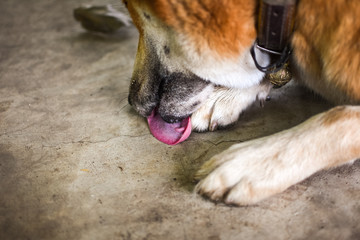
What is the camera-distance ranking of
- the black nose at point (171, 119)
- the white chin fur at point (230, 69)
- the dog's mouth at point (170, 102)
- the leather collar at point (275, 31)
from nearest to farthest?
the leather collar at point (275, 31)
the white chin fur at point (230, 69)
the dog's mouth at point (170, 102)
the black nose at point (171, 119)

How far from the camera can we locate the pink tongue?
165 cm

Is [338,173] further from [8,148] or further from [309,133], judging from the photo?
[8,148]

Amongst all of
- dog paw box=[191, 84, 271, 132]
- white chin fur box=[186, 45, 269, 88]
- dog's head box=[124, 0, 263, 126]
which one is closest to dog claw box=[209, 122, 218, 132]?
dog paw box=[191, 84, 271, 132]

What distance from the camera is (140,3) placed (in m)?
1.40

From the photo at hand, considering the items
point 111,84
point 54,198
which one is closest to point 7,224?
point 54,198

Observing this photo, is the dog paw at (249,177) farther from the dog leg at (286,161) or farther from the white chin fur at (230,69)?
the white chin fur at (230,69)

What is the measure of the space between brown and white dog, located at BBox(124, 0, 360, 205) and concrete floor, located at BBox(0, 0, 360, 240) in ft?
0.30

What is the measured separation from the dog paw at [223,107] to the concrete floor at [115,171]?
0.04m

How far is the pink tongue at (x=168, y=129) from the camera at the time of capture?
5.41ft

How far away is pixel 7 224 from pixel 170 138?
2.26 feet

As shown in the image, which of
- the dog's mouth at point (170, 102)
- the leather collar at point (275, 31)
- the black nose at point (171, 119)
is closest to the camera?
the leather collar at point (275, 31)

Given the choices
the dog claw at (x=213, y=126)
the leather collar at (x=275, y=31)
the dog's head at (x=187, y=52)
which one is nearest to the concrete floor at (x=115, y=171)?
the dog claw at (x=213, y=126)

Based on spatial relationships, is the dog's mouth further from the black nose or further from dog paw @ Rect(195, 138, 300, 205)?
dog paw @ Rect(195, 138, 300, 205)

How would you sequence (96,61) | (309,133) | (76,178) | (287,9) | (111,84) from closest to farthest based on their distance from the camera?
1. (287,9)
2. (309,133)
3. (76,178)
4. (111,84)
5. (96,61)
